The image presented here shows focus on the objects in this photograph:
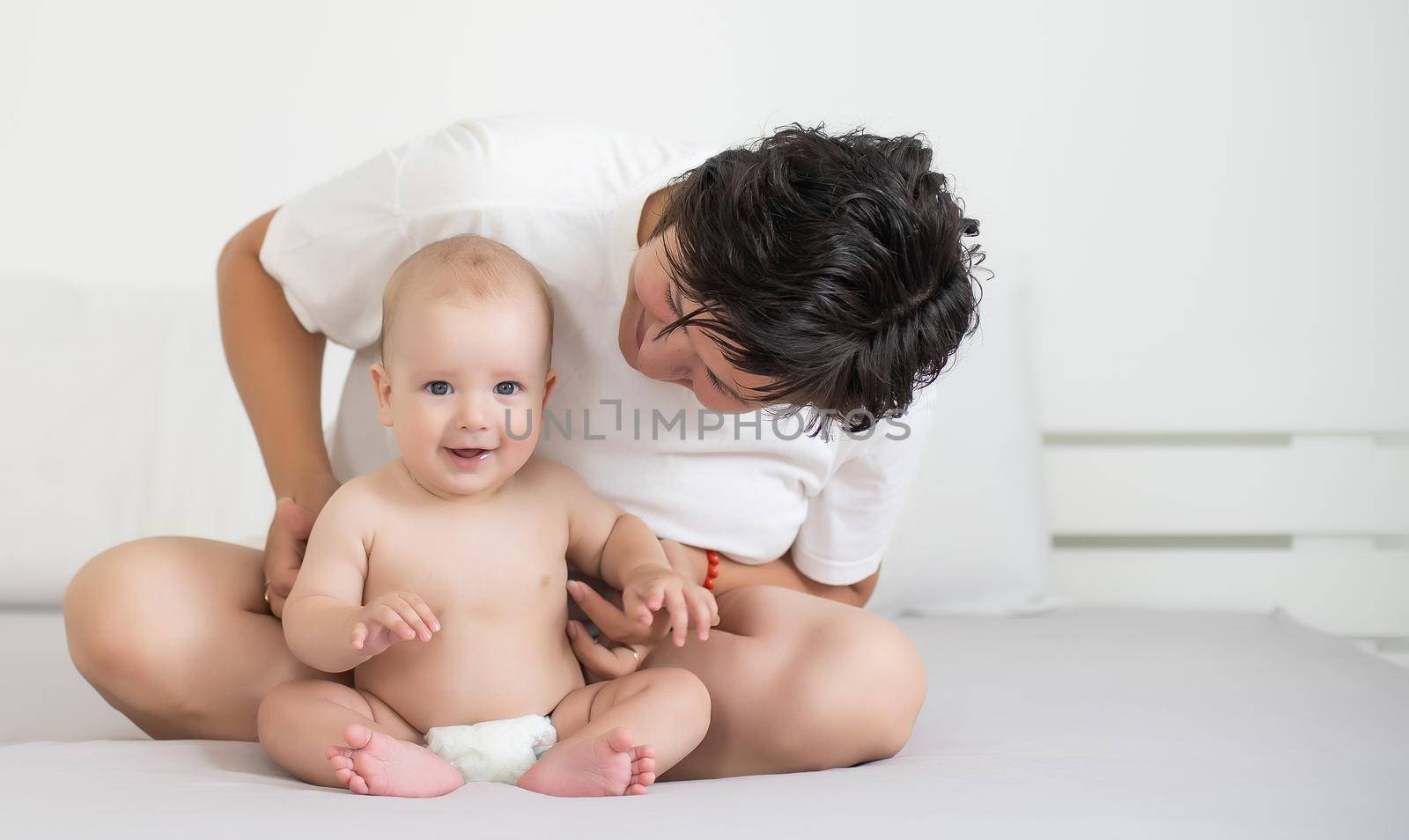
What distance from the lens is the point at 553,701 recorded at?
2.99 ft

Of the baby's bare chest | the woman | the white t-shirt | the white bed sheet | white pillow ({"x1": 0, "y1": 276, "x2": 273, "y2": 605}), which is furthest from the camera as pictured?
white pillow ({"x1": 0, "y1": 276, "x2": 273, "y2": 605})

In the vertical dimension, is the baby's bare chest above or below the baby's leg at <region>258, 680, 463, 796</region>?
above

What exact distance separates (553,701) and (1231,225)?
1573 mm

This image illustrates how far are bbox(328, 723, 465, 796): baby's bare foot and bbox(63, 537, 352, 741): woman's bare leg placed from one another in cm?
18

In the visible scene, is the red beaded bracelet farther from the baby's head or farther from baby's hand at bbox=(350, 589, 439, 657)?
baby's hand at bbox=(350, 589, 439, 657)

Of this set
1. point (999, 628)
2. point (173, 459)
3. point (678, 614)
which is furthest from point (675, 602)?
point (173, 459)

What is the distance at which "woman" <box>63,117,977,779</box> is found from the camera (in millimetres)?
800

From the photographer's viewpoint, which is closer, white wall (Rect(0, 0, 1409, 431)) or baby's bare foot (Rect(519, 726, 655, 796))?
baby's bare foot (Rect(519, 726, 655, 796))

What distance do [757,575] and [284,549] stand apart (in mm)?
455

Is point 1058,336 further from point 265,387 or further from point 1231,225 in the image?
point 265,387

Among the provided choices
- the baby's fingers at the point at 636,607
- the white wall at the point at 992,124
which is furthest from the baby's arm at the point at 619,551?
the white wall at the point at 992,124

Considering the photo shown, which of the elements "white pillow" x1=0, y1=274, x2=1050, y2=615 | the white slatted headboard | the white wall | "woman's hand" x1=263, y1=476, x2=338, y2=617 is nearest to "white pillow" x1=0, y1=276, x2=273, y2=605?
"white pillow" x1=0, y1=274, x2=1050, y2=615

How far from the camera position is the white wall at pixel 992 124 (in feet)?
6.21

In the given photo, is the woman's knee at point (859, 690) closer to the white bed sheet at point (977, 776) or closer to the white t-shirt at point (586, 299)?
the white bed sheet at point (977, 776)
